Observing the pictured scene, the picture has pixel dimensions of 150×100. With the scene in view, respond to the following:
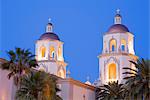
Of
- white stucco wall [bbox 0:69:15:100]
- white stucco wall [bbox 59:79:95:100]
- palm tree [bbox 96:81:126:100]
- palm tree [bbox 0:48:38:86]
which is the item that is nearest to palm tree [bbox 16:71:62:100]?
palm tree [bbox 0:48:38:86]

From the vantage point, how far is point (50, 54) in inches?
3152

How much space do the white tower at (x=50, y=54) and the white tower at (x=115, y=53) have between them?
6.67 metres

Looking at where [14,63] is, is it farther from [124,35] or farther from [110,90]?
[124,35]

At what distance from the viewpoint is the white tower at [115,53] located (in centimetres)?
7569

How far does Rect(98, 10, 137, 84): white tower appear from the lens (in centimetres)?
7569

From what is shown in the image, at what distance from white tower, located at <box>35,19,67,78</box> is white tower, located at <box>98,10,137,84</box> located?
6.67m

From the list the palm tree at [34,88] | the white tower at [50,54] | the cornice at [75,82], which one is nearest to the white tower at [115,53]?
the cornice at [75,82]

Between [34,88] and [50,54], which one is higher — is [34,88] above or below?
below

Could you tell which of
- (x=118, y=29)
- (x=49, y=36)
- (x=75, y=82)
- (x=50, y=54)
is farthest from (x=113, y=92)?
(x=49, y=36)

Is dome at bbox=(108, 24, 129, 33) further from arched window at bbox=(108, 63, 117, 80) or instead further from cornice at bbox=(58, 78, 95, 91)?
cornice at bbox=(58, 78, 95, 91)

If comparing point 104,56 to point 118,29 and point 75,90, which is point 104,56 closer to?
point 118,29

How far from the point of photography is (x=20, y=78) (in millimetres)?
50062

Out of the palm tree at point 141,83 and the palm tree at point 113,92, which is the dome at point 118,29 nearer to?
the palm tree at point 113,92

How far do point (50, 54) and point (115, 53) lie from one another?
10.6 m
